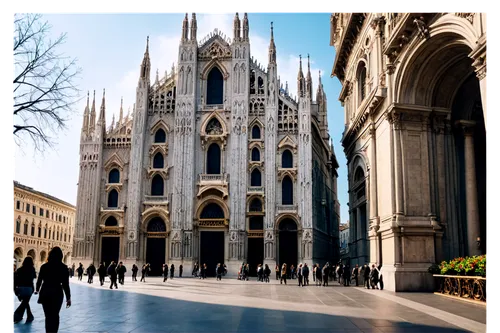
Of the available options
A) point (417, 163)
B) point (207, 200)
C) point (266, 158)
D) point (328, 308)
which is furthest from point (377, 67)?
point (207, 200)

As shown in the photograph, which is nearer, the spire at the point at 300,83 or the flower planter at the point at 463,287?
the flower planter at the point at 463,287

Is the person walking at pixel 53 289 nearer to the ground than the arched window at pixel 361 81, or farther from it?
nearer to the ground

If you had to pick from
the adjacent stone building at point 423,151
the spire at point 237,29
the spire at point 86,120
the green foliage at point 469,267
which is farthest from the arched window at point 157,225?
the green foliage at point 469,267

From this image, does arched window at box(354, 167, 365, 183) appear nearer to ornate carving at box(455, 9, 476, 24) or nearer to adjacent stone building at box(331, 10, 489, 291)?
adjacent stone building at box(331, 10, 489, 291)

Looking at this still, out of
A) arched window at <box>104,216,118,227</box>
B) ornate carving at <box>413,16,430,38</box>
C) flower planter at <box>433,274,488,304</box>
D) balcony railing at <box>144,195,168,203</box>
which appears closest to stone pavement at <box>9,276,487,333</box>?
flower planter at <box>433,274,488,304</box>

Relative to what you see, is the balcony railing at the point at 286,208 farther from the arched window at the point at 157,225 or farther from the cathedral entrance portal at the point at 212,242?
the arched window at the point at 157,225

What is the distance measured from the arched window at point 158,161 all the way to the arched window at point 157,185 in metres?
0.99

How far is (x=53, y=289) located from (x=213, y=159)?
117ft

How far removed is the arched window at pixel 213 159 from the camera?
143 ft

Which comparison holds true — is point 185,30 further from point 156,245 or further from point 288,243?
point 288,243

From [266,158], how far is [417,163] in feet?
71.3

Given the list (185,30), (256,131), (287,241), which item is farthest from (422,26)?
(185,30)

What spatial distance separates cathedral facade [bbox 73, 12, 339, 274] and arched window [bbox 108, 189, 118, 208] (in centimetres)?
10
